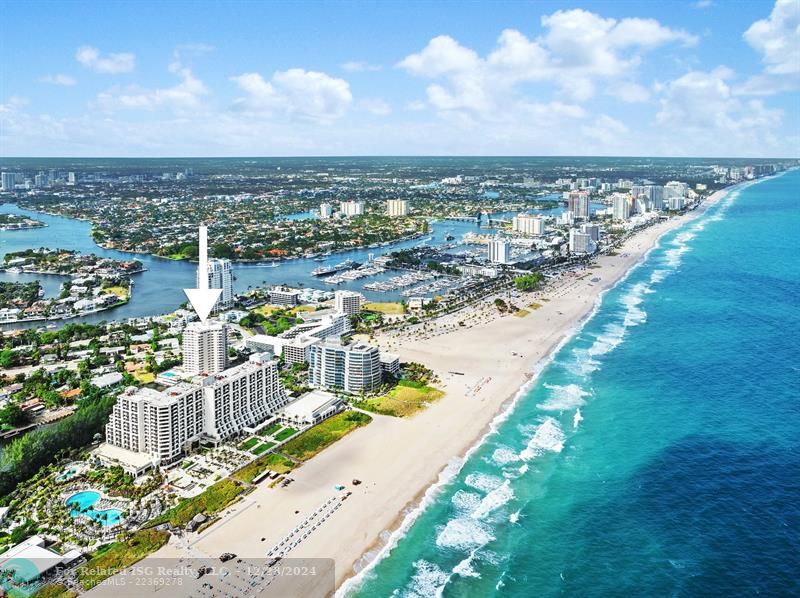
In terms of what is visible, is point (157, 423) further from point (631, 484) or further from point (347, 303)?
point (347, 303)

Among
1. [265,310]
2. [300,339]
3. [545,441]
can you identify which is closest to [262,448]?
[300,339]

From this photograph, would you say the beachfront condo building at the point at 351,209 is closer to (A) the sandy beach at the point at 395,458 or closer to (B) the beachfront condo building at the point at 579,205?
(B) the beachfront condo building at the point at 579,205

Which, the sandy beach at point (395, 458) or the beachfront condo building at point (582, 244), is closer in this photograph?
the sandy beach at point (395, 458)

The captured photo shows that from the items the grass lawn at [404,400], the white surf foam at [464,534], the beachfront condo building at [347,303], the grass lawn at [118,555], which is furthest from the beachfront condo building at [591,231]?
the grass lawn at [118,555]

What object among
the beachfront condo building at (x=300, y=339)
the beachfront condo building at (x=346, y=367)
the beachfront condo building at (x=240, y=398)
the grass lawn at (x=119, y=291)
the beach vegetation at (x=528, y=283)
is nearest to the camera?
the beachfront condo building at (x=240, y=398)

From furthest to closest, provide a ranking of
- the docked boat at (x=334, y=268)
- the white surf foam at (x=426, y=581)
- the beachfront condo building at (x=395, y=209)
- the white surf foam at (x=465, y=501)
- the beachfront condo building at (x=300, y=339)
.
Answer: the beachfront condo building at (x=395, y=209)
the docked boat at (x=334, y=268)
the beachfront condo building at (x=300, y=339)
the white surf foam at (x=465, y=501)
the white surf foam at (x=426, y=581)

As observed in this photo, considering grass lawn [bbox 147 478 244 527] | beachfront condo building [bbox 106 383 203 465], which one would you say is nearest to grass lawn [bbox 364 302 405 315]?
beachfront condo building [bbox 106 383 203 465]

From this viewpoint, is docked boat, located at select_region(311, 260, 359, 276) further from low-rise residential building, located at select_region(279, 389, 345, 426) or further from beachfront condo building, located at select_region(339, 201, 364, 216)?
beachfront condo building, located at select_region(339, 201, 364, 216)
